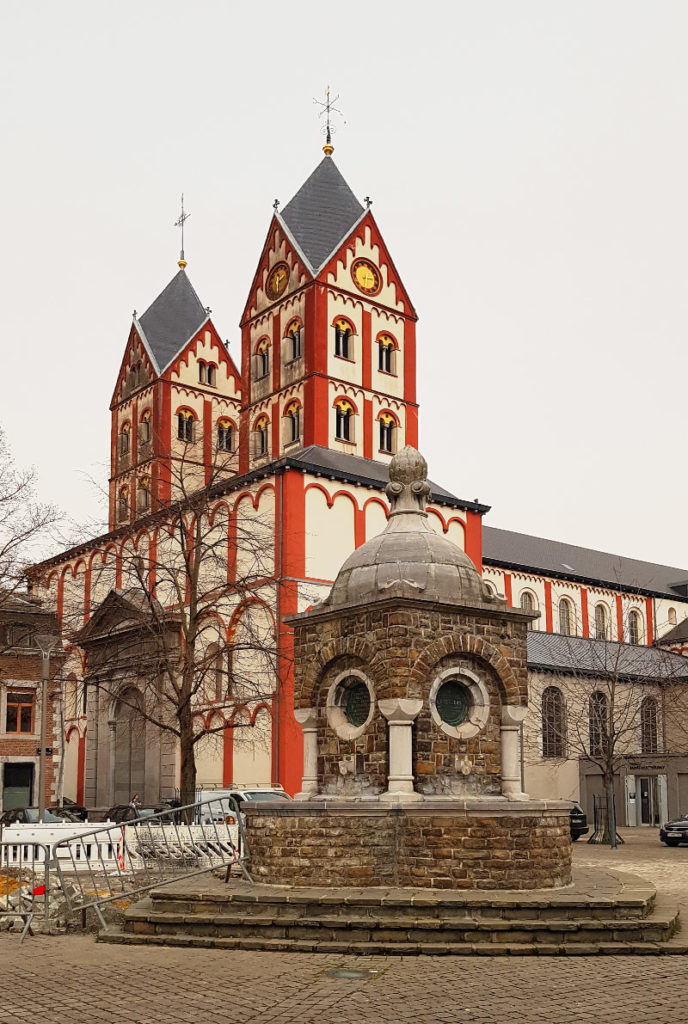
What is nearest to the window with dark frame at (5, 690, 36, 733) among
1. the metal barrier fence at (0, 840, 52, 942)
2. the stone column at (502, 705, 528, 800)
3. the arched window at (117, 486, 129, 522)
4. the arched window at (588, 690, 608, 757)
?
the arched window at (117, 486, 129, 522)

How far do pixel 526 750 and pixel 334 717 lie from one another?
32853 millimetres

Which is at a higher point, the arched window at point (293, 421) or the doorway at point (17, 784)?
the arched window at point (293, 421)

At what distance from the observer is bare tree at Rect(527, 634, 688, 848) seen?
47.8 m

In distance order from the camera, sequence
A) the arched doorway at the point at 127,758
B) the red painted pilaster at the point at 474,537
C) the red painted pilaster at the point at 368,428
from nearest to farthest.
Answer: the arched doorway at the point at 127,758 < the red painted pilaster at the point at 368,428 < the red painted pilaster at the point at 474,537

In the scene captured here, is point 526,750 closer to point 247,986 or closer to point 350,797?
point 350,797

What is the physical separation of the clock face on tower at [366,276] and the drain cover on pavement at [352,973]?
3827 cm

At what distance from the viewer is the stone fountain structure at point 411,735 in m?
13.5

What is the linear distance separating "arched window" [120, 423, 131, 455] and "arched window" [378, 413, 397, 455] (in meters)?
14.5

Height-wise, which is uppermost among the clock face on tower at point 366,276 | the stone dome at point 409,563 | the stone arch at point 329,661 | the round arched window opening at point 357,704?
the clock face on tower at point 366,276

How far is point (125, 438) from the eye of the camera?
54.3m

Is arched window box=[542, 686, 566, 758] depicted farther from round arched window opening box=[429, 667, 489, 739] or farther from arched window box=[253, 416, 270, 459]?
round arched window opening box=[429, 667, 489, 739]

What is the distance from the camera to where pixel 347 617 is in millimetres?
15664

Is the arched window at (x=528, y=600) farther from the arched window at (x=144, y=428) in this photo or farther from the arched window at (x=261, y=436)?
the arched window at (x=144, y=428)

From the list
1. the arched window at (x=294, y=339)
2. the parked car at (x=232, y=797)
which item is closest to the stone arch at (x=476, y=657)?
the parked car at (x=232, y=797)
